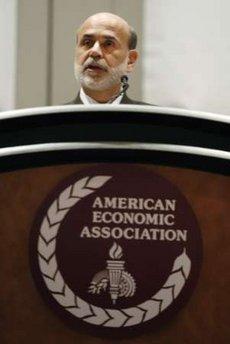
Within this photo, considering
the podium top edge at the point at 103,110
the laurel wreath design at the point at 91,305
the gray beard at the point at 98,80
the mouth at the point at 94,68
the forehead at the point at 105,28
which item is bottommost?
the laurel wreath design at the point at 91,305

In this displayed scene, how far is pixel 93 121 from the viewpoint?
687 mm

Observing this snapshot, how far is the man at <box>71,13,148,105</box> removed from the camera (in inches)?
46.5

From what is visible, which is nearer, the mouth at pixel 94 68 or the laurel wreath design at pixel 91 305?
the laurel wreath design at pixel 91 305

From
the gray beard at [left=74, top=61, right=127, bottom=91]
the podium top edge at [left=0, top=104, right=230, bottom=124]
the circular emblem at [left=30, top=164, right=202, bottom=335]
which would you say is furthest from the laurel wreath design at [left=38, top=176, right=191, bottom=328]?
the gray beard at [left=74, top=61, right=127, bottom=91]

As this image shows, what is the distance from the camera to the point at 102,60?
1186 millimetres

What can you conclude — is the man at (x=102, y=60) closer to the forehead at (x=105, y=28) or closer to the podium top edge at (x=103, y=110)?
the forehead at (x=105, y=28)

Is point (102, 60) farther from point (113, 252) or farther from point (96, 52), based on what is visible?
point (113, 252)

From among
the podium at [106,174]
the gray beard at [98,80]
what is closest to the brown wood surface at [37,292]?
the podium at [106,174]

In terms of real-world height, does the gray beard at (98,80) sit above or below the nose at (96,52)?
below

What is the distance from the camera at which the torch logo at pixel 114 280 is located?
2.19 ft

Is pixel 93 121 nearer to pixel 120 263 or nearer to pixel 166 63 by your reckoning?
pixel 120 263

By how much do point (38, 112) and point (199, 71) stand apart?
106cm

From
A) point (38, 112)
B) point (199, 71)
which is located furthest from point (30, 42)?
point (38, 112)

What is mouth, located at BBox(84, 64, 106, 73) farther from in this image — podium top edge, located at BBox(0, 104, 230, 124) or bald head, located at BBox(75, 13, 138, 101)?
podium top edge, located at BBox(0, 104, 230, 124)
